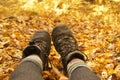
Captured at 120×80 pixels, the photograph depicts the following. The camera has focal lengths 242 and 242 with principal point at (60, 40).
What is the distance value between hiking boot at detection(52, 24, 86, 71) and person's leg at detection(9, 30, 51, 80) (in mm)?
131

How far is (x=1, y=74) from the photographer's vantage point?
229cm

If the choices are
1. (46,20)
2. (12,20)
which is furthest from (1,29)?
(46,20)

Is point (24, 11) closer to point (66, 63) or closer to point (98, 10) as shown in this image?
point (98, 10)

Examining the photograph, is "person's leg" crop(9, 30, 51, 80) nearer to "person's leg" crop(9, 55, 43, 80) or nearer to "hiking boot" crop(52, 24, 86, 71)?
"person's leg" crop(9, 55, 43, 80)

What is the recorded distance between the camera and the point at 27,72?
1.73 m

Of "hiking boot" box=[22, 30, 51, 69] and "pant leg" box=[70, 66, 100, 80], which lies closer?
"pant leg" box=[70, 66, 100, 80]

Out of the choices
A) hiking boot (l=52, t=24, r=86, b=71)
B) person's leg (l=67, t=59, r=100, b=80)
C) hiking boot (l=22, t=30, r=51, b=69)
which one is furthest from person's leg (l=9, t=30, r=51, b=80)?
person's leg (l=67, t=59, r=100, b=80)

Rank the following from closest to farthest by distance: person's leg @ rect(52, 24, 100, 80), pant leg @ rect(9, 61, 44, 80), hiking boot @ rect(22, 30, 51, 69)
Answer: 1. pant leg @ rect(9, 61, 44, 80)
2. person's leg @ rect(52, 24, 100, 80)
3. hiking boot @ rect(22, 30, 51, 69)

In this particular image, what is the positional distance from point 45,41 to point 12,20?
172 cm

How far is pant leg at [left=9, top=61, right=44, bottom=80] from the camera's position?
→ 5.45ft

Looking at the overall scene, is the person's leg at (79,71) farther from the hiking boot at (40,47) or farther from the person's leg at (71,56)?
the hiking boot at (40,47)

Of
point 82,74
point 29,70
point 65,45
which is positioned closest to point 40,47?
point 65,45

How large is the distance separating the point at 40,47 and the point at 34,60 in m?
0.37

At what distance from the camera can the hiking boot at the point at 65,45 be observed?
2.16 meters
